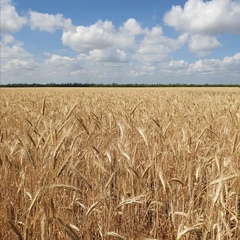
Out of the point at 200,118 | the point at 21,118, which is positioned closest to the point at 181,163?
the point at 200,118

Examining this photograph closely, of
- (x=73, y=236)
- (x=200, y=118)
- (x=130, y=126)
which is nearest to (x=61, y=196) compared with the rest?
(x=73, y=236)

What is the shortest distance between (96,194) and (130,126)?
1.51 metres

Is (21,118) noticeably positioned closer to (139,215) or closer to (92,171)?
(92,171)

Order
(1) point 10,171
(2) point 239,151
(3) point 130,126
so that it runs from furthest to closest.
Answer: (3) point 130,126
(2) point 239,151
(1) point 10,171

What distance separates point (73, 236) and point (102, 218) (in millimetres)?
689

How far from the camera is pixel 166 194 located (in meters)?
2.22

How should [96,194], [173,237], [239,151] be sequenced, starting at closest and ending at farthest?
1. [173,237]
2. [96,194]
3. [239,151]

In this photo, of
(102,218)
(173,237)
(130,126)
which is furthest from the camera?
(130,126)

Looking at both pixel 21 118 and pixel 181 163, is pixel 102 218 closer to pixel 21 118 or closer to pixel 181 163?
pixel 181 163

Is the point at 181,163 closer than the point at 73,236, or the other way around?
the point at 73,236

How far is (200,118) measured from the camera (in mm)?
4383

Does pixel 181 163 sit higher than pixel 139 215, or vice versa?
pixel 181 163

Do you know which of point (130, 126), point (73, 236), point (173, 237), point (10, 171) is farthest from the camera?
point (130, 126)

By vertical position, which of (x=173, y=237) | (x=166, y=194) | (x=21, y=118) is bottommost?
(x=173, y=237)
